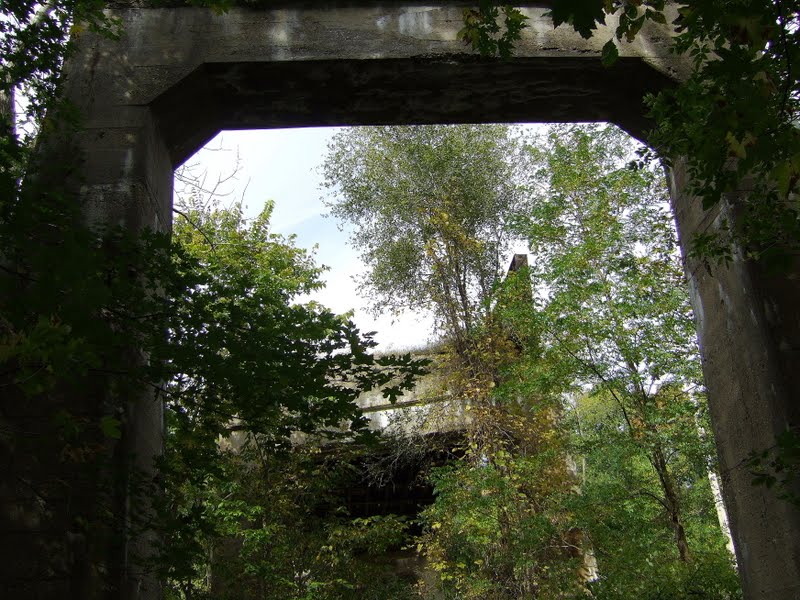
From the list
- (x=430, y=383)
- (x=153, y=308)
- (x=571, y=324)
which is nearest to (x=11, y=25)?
(x=153, y=308)

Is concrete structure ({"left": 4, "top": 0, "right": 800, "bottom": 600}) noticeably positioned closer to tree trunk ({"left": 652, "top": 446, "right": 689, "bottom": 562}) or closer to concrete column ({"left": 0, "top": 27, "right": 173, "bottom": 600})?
concrete column ({"left": 0, "top": 27, "right": 173, "bottom": 600})

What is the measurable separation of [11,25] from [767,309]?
4949 mm

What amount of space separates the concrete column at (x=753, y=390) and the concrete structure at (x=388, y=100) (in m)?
0.01

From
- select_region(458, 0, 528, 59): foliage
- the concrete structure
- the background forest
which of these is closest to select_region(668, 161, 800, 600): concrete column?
the concrete structure

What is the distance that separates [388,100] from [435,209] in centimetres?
919

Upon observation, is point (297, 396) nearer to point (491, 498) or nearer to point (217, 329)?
point (217, 329)

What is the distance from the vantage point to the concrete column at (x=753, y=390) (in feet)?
13.9

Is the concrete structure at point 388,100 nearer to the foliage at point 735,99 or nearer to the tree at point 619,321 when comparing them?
the foliage at point 735,99

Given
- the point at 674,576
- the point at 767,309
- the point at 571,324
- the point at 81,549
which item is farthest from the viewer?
the point at 571,324

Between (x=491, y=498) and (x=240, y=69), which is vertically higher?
(x=240, y=69)

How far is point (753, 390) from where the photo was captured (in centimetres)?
450

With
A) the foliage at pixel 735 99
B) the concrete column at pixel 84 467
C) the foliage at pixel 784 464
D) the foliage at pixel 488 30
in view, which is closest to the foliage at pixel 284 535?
the concrete column at pixel 84 467

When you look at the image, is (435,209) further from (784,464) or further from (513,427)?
(784,464)

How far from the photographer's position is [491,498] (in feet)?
37.4
